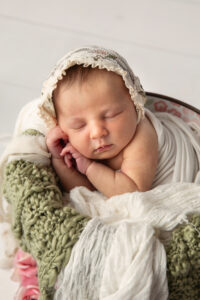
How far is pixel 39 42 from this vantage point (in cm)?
188

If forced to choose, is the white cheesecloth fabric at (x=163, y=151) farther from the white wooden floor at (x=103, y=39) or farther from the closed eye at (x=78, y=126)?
the white wooden floor at (x=103, y=39)

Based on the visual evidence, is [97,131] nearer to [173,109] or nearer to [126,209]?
[126,209]

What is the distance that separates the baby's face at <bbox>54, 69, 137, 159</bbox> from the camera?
3.23ft

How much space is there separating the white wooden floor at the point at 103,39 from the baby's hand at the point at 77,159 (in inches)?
22.6

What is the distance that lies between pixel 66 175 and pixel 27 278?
25 cm

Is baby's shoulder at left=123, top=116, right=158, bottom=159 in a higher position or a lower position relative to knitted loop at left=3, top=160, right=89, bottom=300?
higher

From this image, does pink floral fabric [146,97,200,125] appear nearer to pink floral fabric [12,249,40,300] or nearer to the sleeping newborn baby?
the sleeping newborn baby

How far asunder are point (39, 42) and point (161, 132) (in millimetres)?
957

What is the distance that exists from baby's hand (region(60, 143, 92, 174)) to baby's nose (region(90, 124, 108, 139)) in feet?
0.25

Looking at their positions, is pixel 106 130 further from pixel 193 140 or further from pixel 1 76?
pixel 1 76

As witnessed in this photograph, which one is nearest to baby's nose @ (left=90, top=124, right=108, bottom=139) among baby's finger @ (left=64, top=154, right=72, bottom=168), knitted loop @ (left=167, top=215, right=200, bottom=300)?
baby's finger @ (left=64, top=154, right=72, bottom=168)

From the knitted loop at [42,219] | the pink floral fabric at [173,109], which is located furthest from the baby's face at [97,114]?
the pink floral fabric at [173,109]

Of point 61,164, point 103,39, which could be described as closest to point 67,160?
point 61,164

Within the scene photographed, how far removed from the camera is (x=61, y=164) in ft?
3.53
